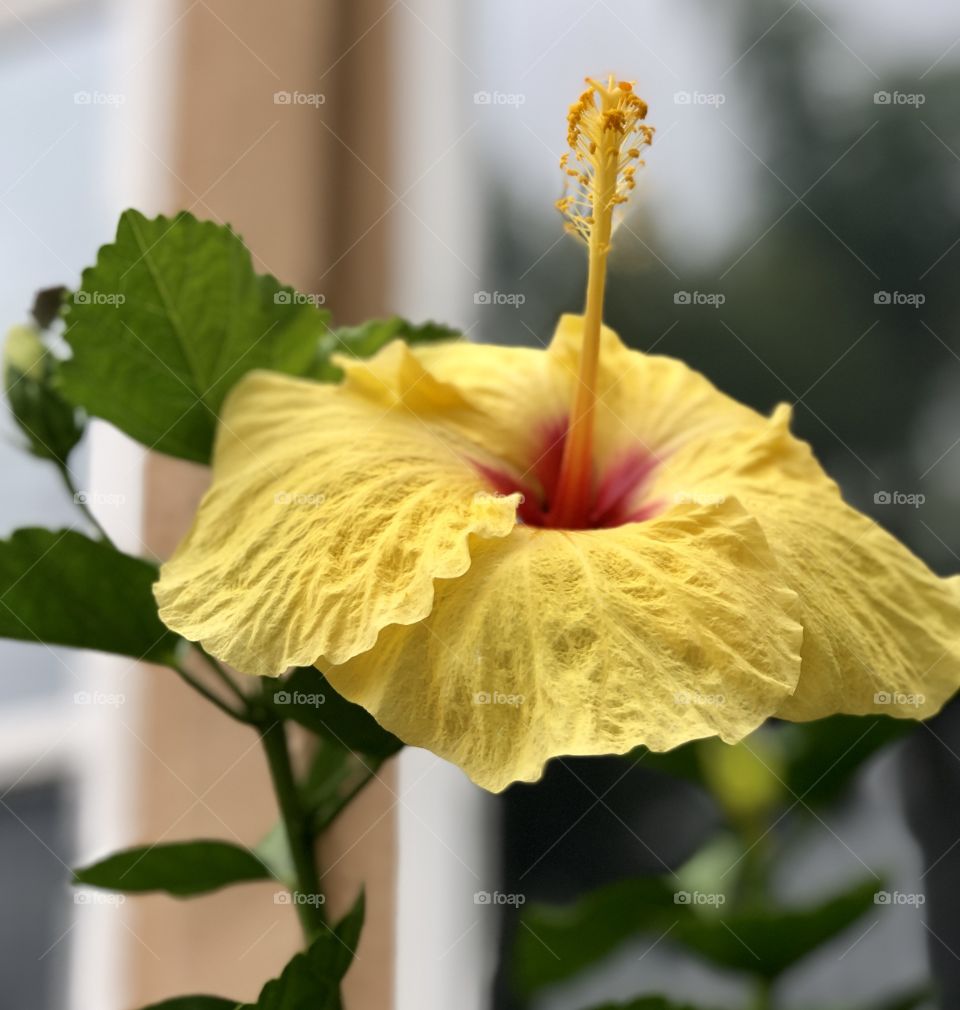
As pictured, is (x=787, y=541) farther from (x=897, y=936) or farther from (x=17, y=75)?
(x=17, y=75)

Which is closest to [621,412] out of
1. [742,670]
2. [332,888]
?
[742,670]

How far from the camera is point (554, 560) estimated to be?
22.6 inches

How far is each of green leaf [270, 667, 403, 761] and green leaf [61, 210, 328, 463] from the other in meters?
0.21

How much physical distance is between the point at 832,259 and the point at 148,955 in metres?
1.20

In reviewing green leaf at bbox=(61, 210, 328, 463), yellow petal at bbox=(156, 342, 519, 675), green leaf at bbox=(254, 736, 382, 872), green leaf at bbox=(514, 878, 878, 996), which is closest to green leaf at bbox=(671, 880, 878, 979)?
green leaf at bbox=(514, 878, 878, 996)

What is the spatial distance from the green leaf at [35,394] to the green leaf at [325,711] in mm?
272

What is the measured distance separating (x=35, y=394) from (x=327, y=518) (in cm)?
31

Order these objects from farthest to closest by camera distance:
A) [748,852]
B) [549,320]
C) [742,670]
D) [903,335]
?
[549,320], [903,335], [748,852], [742,670]

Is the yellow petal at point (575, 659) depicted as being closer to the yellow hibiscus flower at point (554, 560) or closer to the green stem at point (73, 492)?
the yellow hibiscus flower at point (554, 560)

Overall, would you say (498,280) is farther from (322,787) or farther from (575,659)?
(575,659)

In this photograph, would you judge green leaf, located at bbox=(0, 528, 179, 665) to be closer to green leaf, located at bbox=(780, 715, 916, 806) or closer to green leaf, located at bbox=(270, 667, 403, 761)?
green leaf, located at bbox=(270, 667, 403, 761)

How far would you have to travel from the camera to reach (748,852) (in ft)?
3.48

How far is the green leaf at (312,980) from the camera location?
2.05ft

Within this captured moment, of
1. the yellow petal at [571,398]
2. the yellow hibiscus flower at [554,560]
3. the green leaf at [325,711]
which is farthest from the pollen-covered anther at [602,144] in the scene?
the green leaf at [325,711]
